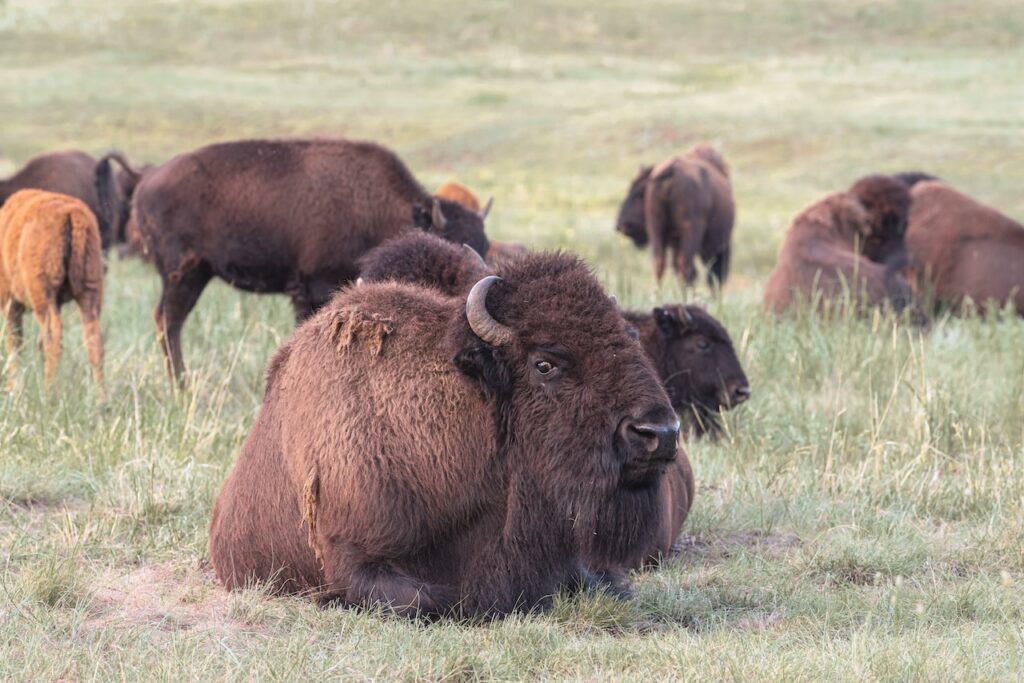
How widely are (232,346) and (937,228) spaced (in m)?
8.51

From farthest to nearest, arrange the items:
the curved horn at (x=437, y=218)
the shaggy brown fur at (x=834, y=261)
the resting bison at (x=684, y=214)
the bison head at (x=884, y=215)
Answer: the resting bison at (x=684, y=214)
the bison head at (x=884, y=215)
the shaggy brown fur at (x=834, y=261)
the curved horn at (x=437, y=218)

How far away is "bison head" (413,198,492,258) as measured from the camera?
10.9m

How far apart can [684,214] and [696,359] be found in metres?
10.3

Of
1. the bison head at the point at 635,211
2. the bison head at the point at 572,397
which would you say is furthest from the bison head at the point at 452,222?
the bison head at the point at 635,211

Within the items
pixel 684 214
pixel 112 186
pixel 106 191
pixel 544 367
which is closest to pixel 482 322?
pixel 544 367

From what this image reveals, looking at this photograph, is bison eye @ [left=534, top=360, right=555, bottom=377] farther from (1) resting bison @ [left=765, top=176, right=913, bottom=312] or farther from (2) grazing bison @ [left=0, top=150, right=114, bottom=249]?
(2) grazing bison @ [left=0, top=150, right=114, bottom=249]

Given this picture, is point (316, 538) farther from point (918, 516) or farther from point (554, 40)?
point (554, 40)

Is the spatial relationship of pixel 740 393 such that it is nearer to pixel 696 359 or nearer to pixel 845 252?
pixel 696 359

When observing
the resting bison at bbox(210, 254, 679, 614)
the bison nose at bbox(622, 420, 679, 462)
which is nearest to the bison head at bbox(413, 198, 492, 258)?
the resting bison at bbox(210, 254, 679, 614)

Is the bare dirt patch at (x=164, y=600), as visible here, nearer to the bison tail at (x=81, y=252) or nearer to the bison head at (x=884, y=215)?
the bison tail at (x=81, y=252)

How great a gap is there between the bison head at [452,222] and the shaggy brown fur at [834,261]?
306 cm

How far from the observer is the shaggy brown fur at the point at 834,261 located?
13.4m

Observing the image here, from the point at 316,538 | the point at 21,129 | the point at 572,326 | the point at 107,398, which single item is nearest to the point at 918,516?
the point at 572,326

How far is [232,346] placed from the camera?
10.2m
